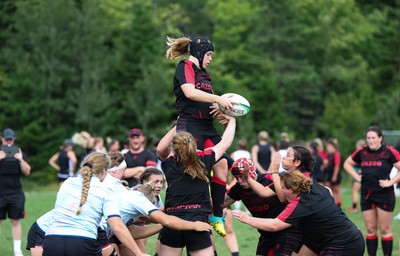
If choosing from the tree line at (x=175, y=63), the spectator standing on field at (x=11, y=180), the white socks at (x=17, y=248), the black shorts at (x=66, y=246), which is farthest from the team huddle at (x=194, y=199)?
the tree line at (x=175, y=63)

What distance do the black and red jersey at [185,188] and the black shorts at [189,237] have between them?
0.07 m

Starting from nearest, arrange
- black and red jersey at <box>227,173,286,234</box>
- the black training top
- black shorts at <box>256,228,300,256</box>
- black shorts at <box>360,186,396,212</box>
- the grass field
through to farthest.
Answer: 1. black shorts at <box>256,228,300,256</box>
2. black and red jersey at <box>227,173,286,234</box>
3. black shorts at <box>360,186,396,212</box>
4. the grass field
5. the black training top

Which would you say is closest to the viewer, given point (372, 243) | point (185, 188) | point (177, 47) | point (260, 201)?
point (185, 188)

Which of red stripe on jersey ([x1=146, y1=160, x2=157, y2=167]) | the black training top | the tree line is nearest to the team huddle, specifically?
red stripe on jersey ([x1=146, y1=160, x2=157, y2=167])

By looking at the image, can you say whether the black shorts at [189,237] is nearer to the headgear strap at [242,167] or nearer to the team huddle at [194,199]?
the team huddle at [194,199]

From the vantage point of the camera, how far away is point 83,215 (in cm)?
660

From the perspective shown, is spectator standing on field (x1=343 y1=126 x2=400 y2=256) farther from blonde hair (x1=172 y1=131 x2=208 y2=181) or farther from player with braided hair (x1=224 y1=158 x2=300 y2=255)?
blonde hair (x1=172 y1=131 x2=208 y2=181)

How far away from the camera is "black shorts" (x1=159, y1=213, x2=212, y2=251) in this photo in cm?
704

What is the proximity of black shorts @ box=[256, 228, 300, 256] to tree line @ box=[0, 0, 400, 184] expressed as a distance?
84.8ft

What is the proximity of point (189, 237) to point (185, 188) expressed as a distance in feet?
1.59

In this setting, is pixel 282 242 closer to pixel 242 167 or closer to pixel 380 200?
pixel 242 167

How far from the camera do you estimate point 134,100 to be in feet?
127

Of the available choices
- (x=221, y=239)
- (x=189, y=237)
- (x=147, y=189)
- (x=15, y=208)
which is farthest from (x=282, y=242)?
(x=15, y=208)

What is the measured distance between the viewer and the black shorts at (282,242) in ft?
26.6
